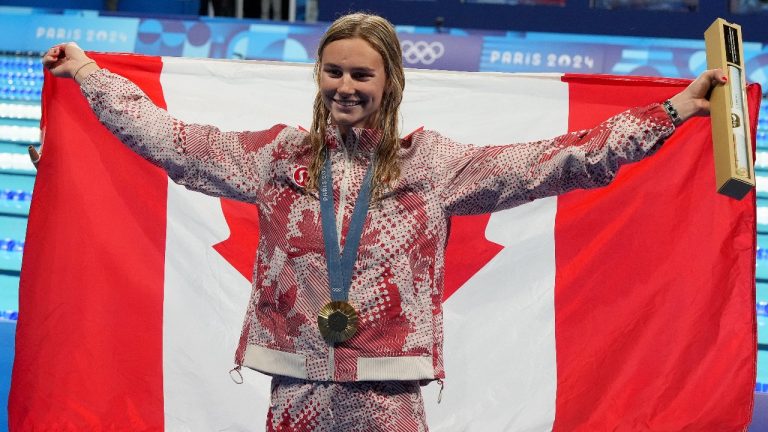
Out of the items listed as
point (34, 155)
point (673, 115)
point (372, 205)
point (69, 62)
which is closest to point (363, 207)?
point (372, 205)

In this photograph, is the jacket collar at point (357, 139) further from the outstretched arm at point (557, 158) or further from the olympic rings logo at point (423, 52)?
the olympic rings logo at point (423, 52)

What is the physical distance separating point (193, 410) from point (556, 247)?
111 cm

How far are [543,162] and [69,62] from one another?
0.90 meters

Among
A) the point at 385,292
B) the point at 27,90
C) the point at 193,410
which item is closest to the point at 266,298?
the point at 385,292

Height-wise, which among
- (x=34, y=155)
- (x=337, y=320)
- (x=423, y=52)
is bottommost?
(x=337, y=320)

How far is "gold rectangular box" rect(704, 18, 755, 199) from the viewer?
1832mm

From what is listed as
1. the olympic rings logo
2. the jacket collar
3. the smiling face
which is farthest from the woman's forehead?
the olympic rings logo

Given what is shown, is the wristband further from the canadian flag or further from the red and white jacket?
the canadian flag

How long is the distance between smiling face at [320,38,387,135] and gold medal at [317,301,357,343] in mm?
318

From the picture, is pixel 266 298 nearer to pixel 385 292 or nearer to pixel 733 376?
pixel 385 292

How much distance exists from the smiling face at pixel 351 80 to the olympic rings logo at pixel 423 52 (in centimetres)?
397

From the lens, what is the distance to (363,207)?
1932 millimetres

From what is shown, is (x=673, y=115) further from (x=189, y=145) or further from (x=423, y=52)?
(x=423, y=52)

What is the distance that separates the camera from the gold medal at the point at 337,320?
189 cm
